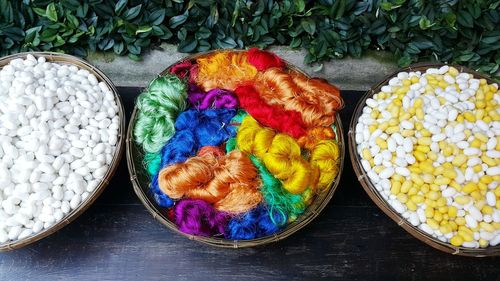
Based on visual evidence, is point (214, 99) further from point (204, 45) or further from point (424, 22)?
point (424, 22)

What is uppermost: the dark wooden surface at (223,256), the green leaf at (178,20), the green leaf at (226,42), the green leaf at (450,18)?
the green leaf at (450,18)

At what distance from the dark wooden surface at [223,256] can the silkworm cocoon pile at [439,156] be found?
20cm

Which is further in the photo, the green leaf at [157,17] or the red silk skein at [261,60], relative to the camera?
the green leaf at [157,17]

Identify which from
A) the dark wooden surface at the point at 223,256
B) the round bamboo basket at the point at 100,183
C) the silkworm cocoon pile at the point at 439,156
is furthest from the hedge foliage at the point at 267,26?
the dark wooden surface at the point at 223,256

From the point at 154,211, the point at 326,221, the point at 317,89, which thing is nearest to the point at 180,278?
the point at 154,211

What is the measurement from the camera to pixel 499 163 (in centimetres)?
142

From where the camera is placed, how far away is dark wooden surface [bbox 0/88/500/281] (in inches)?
59.0

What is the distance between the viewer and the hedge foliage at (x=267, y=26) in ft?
6.17

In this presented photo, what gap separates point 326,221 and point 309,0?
963mm

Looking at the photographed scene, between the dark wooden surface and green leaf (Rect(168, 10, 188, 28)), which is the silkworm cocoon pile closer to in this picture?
the dark wooden surface

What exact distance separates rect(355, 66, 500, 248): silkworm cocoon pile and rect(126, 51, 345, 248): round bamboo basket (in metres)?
0.14

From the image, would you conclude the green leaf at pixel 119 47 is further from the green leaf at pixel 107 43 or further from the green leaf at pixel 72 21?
the green leaf at pixel 72 21

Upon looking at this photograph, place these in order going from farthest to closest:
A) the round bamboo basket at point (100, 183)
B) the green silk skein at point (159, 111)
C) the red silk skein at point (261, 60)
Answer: the red silk skein at point (261, 60) → the green silk skein at point (159, 111) → the round bamboo basket at point (100, 183)

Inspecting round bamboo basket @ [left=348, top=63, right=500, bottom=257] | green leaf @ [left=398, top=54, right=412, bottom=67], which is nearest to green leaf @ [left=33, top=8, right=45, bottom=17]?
round bamboo basket @ [left=348, top=63, right=500, bottom=257]
